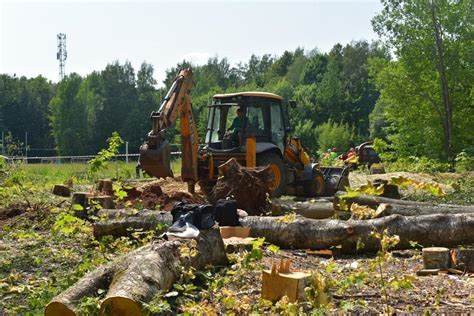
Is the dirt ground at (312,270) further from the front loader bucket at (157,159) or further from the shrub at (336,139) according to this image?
the shrub at (336,139)

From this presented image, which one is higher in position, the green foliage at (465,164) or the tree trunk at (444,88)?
the tree trunk at (444,88)

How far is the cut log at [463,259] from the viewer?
7.00 m

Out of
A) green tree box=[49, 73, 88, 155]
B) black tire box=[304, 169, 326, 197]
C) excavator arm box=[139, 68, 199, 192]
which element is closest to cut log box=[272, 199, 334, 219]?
excavator arm box=[139, 68, 199, 192]

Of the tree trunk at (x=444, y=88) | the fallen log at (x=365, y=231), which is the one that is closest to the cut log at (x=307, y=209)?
the fallen log at (x=365, y=231)

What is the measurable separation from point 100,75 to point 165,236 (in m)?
94.3

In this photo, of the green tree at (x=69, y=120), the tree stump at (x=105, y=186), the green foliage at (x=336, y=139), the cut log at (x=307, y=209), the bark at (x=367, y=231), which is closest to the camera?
the bark at (x=367, y=231)

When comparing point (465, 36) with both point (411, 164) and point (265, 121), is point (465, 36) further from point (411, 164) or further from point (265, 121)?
point (265, 121)

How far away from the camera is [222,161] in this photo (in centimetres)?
1395

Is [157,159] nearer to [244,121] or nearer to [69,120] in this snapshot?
[244,121]

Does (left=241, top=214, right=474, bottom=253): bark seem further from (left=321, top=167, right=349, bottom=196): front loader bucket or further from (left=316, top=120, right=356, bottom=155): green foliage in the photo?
(left=316, top=120, right=356, bottom=155): green foliage

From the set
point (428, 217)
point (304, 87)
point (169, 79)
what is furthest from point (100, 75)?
point (428, 217)

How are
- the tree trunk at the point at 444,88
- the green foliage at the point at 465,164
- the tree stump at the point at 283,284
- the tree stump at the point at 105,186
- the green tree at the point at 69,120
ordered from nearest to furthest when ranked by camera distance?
1. the tree stump at the point at 283,284
2. the tree stump at the point at 105,186
3. the green foliage at the point at 465,164
4. the tree trunk at the point at 444,88
5. the green tree at the point at 69,120

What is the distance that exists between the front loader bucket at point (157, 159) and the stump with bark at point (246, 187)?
119 centimetres

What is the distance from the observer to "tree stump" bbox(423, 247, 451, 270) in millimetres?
7020
